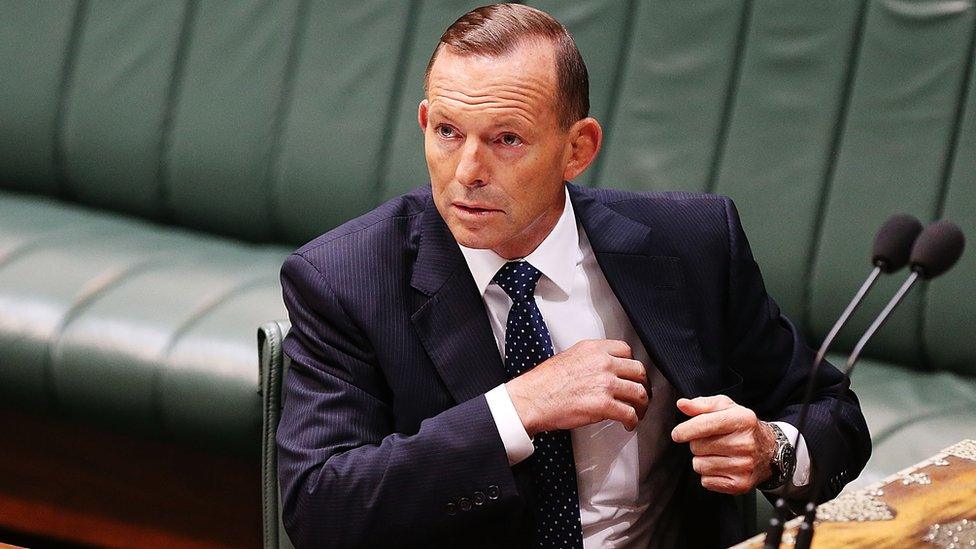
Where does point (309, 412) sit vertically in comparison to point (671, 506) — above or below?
above

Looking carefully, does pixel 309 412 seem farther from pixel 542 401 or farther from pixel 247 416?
pixel 247 416

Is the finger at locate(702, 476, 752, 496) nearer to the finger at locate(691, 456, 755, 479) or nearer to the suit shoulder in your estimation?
the finger at locate(691, 456, 755, 479)

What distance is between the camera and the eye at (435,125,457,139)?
163cm

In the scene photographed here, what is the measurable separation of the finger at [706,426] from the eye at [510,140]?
41 cm

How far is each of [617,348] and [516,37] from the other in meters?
0.40

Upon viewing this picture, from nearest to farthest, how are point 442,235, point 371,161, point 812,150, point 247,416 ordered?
point 442,235 → point 247,416 → point 812,150 → point 371,161

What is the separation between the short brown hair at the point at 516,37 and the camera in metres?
1.63

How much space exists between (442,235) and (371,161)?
1300 mm

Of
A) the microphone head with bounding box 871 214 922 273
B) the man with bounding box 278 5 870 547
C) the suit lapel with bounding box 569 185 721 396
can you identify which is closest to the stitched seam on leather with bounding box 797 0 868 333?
the man with bounding box 278 5 870 547

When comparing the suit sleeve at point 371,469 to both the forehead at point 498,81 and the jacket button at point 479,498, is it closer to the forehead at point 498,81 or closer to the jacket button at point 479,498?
the jacket button at point 479,498

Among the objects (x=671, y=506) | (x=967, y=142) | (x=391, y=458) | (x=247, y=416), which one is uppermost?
(x=967, y=142)

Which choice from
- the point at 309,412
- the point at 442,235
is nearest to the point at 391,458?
the point at 309,412

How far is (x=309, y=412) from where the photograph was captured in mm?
1613

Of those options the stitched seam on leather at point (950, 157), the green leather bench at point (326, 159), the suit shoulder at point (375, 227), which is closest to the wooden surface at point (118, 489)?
the green leather bench at point (326, 159)
